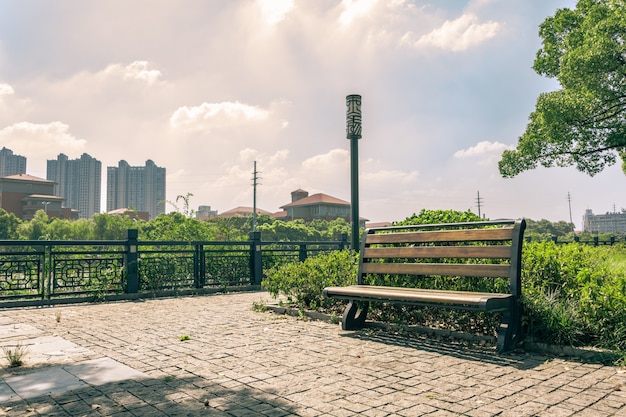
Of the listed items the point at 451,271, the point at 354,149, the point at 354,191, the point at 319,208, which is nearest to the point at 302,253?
the point at 354,191

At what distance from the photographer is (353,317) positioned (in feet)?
19.3

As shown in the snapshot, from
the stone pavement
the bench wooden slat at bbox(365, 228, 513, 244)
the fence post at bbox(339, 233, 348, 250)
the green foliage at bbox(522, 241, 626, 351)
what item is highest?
the bench wooden slat at bbox(365, 228, 513, 244)

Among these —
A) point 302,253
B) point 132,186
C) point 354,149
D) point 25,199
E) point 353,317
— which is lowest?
point 353,317

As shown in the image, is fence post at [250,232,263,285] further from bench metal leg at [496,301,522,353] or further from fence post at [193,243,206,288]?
bench metal leg at [496,301,522,353]

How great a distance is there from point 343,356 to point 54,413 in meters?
2.40

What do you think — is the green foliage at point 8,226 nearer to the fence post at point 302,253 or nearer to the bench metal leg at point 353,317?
the fence post at point 302,253

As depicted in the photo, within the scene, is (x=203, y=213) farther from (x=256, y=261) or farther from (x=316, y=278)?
(x=316, y=278)

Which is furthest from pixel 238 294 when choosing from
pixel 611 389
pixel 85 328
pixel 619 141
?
pixel 619 141

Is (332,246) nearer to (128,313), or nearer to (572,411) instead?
(128,313)

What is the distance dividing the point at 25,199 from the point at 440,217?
376ft

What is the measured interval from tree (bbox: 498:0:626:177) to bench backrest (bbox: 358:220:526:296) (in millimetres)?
16255

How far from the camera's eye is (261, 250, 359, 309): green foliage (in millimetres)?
7105

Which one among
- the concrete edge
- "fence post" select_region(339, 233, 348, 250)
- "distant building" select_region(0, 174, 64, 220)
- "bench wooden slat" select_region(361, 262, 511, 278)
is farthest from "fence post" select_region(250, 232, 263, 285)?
"distant building" select_region(0, 174, 64, 220)

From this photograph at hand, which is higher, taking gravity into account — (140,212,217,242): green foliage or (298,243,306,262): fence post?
(140,212,217,242): green foliage
